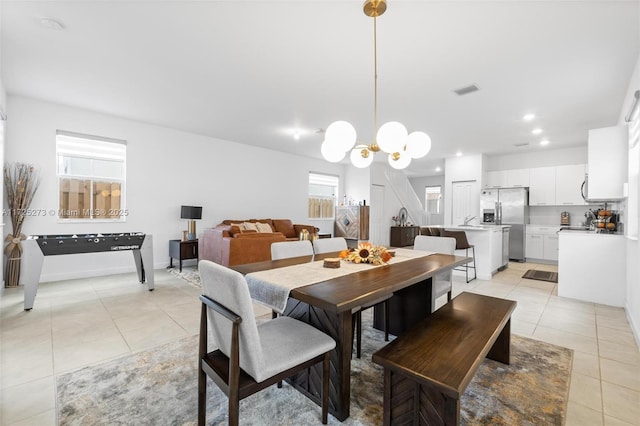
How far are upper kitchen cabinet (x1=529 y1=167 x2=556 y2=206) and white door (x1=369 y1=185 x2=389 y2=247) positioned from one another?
3.81 m

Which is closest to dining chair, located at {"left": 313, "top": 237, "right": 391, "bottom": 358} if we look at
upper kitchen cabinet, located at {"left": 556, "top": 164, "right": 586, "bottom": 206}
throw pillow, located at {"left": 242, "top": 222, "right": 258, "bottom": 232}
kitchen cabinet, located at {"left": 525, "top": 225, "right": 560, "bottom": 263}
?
throw pillow, located at {"left": 242, "top": 222, "right": 258, "bottom": 232}

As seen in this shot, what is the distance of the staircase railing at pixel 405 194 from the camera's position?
9.39m

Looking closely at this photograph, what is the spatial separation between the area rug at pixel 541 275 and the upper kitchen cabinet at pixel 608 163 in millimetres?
1873

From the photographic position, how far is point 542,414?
1646 mm

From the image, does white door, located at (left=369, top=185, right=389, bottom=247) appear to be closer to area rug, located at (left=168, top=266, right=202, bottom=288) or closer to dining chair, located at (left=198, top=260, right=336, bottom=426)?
area rug, located at (left=168, top=266, right=202, bottom=288)

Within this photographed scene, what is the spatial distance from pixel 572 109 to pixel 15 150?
27.2ft

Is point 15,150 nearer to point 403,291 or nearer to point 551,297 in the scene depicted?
point 403,291

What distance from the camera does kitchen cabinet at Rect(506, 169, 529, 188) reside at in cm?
705

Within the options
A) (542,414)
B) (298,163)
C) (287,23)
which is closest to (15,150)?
(287,23)

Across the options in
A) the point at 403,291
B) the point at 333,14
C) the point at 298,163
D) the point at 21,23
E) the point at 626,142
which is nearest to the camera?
the point at 333,14

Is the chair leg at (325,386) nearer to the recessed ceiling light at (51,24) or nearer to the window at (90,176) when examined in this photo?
the recessed ceiling light at (51,24)

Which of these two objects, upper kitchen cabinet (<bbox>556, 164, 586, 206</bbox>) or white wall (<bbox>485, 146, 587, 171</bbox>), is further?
white wall (<bbox>485, 146, 587, 171</bbox>)

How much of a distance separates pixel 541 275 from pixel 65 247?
752 centimetres

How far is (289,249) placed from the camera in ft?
8.66
